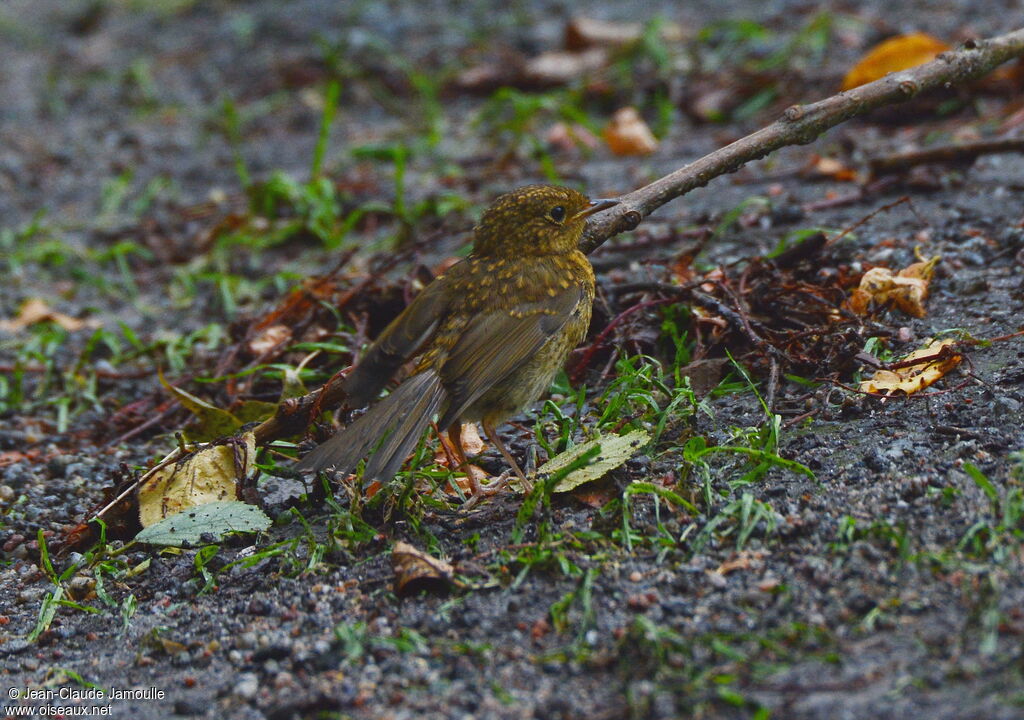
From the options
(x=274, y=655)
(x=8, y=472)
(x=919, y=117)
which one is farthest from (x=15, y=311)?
(x=919, y=117)

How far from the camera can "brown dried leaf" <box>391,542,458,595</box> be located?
3.65 meters

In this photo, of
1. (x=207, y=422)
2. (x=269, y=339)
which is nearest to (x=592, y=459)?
(x=207, y=422)

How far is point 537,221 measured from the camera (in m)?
4.87

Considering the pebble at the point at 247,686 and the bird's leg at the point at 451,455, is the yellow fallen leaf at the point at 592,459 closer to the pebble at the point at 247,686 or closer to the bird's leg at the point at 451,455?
the bird's leg at the point at 451,455

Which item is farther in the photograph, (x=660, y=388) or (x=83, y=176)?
(x=83, y=176)

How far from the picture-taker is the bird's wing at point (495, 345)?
4316mm

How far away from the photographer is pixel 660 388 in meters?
4.54

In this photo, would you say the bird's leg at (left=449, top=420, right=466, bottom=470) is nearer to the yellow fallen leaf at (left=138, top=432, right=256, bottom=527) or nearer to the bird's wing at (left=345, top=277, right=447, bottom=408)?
the bird's wing at (left=345, top=277, right=447, bottom=408)

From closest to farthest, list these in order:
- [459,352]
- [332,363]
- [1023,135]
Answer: [459,352] < [332,363] < [1023,135]

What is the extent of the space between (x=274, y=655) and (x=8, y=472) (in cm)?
232

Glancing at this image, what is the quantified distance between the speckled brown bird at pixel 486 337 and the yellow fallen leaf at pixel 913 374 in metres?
1.20

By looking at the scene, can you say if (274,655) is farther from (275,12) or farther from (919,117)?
(275,12)

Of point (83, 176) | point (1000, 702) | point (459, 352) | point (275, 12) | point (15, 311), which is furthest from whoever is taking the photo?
point (275, 12)

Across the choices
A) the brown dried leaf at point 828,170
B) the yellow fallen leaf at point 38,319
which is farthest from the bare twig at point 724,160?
the yellow fallen leaf at point 38,319
